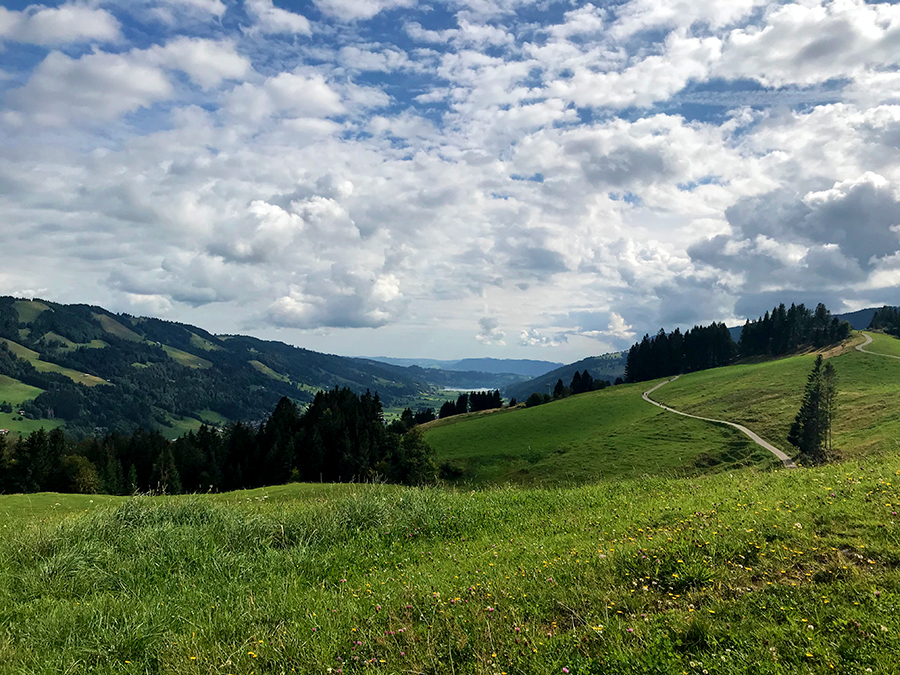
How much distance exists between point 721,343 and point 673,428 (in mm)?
86649

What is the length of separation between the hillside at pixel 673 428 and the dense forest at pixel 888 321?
153 feet

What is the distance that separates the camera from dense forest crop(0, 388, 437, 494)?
6538 centimetres

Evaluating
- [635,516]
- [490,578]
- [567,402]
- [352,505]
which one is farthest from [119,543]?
[567,402]

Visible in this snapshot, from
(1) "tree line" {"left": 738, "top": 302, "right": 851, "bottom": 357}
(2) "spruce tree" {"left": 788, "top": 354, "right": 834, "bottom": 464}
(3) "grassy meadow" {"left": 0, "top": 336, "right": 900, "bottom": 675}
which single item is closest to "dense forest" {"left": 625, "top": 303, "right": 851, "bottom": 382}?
(1) "tree line" {"left": 738, "top": 302, "right": 851, "bottom": 357}

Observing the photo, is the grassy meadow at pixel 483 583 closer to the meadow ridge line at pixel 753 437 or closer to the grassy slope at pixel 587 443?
the grassy slope at pixel 587 443

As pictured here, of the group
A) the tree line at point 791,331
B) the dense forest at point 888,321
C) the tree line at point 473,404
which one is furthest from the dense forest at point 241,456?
the dense forest at point 888,321

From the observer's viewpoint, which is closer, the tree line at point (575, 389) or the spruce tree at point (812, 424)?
the spruce tree at point (812, 424)

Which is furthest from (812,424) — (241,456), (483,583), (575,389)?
(575,389)

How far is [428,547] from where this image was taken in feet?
39.4

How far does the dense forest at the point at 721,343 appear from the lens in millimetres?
140000

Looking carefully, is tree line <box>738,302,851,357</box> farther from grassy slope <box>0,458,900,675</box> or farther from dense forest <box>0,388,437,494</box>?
grassy slope <box>0,458,900,675</box>

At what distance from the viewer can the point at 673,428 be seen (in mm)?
74625

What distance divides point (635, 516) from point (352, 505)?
7796mm

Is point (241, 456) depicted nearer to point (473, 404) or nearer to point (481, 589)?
point (473, 404)
